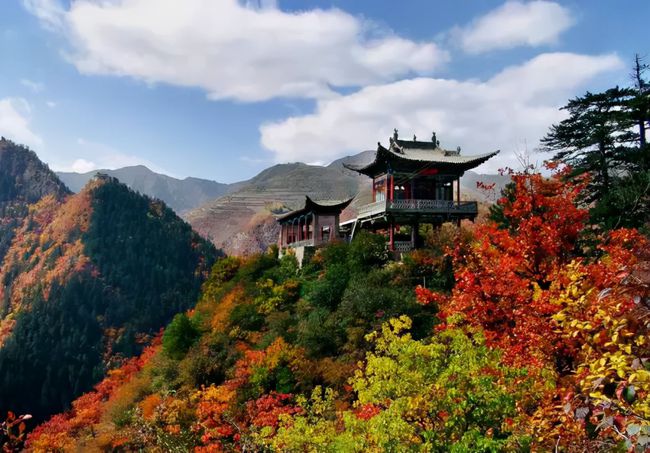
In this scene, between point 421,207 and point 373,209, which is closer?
point 421,207

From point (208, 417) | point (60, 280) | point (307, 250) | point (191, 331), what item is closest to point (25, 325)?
point (60, 280)

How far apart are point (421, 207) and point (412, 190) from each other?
1.91 meters

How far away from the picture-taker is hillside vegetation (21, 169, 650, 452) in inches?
217

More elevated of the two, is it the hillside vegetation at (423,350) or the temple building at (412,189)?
the temple building at (412,189)

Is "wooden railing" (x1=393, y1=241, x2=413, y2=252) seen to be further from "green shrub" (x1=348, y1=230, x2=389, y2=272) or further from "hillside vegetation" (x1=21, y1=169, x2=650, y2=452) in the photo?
"hillside vegetation" (x1=21, y1=169, x2=650, y2=452)

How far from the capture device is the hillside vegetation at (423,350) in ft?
18.1

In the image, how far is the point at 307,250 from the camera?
33.8m

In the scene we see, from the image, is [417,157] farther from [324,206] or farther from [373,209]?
[324,206]

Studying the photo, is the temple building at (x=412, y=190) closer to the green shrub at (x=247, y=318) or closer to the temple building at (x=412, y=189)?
the temple building at (x=412, y=189)

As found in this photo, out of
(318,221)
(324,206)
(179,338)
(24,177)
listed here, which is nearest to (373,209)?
(324,206)

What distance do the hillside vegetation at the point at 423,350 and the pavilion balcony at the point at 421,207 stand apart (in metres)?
2.25

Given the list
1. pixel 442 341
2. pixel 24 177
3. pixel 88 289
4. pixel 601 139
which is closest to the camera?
pixel 442 341

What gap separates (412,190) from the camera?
3084cm

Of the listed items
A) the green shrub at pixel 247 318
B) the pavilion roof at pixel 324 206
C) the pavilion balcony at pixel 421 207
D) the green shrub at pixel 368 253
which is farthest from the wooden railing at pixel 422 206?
the green shrub at pixel 247 318
